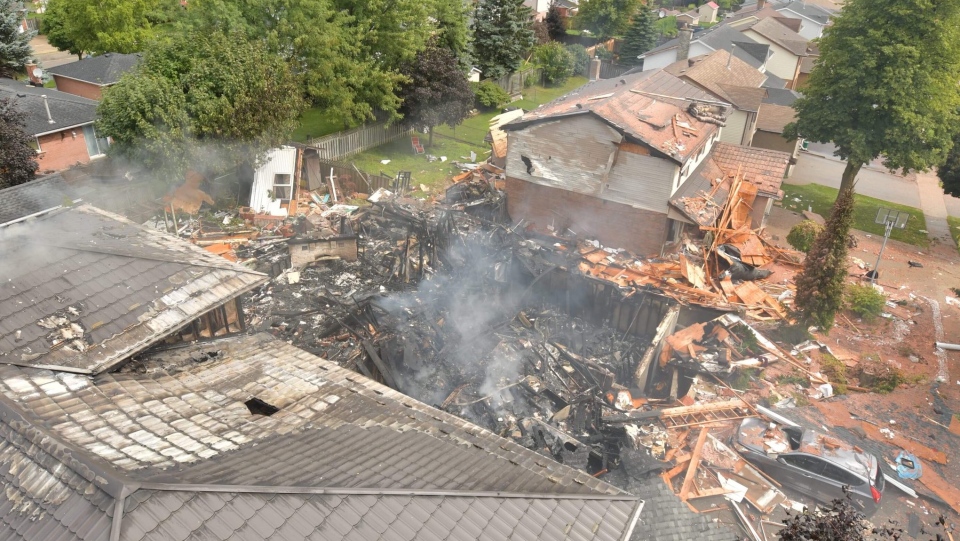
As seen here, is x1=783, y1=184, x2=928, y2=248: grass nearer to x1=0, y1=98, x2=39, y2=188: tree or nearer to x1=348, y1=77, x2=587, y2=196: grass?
x1=348, y1=77, x2=587, y2=196: grass

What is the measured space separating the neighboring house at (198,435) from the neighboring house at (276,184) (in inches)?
501

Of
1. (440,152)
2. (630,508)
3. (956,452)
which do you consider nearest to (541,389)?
(630,508)

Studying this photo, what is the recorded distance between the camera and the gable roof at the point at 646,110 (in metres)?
22.2

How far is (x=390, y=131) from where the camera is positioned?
3409 centimetres

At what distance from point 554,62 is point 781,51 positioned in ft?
54.8

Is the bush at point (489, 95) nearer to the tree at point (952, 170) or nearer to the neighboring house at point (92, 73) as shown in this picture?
the neighboring house at point (92, 73)

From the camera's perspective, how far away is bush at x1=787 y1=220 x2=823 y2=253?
2510 cm

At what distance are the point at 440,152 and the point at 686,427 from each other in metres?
22.6

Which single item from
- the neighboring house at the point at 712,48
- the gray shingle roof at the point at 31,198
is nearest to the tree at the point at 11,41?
the gray shingle roof at the point at 31,198

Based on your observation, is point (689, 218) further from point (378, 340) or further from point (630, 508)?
point (630, 508)

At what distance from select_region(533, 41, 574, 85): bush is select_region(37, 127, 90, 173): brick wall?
33557 mm

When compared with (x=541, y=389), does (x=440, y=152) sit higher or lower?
higher

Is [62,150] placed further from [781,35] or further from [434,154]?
[781,35]

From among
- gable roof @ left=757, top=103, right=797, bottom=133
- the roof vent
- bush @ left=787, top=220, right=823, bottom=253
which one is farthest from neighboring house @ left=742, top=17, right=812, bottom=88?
the roof vent
